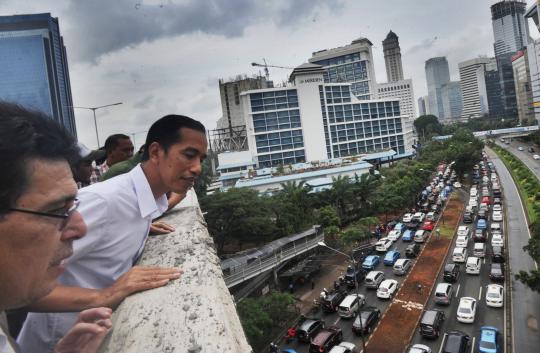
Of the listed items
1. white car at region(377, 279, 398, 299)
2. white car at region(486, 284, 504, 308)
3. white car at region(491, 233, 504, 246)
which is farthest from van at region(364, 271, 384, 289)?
white car at region(491, 233, 504, 246)

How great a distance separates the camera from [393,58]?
442 ft

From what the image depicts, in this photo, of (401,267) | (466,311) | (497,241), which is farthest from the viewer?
(497,241)

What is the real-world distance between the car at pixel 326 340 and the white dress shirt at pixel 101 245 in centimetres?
1010

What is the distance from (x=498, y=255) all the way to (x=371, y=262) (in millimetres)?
5373

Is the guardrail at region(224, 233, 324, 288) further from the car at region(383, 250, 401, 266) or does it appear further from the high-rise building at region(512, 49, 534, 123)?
the high-rise building at region(512, 49, 534, 123)

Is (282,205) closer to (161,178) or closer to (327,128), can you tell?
(161,178)

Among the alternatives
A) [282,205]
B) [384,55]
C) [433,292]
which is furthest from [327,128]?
[384,55]

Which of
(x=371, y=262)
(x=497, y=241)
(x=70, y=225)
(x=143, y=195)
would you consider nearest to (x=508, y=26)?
(x=497, y=241)

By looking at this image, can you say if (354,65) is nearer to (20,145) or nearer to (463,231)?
(463,231)

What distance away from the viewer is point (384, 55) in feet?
451

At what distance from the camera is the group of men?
896 mm

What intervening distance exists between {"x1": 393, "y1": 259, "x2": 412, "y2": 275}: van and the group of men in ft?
51.6

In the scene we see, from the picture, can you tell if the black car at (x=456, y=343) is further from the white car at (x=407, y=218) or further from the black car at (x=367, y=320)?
the white car at (x=407, y=218)

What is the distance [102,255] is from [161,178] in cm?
58
